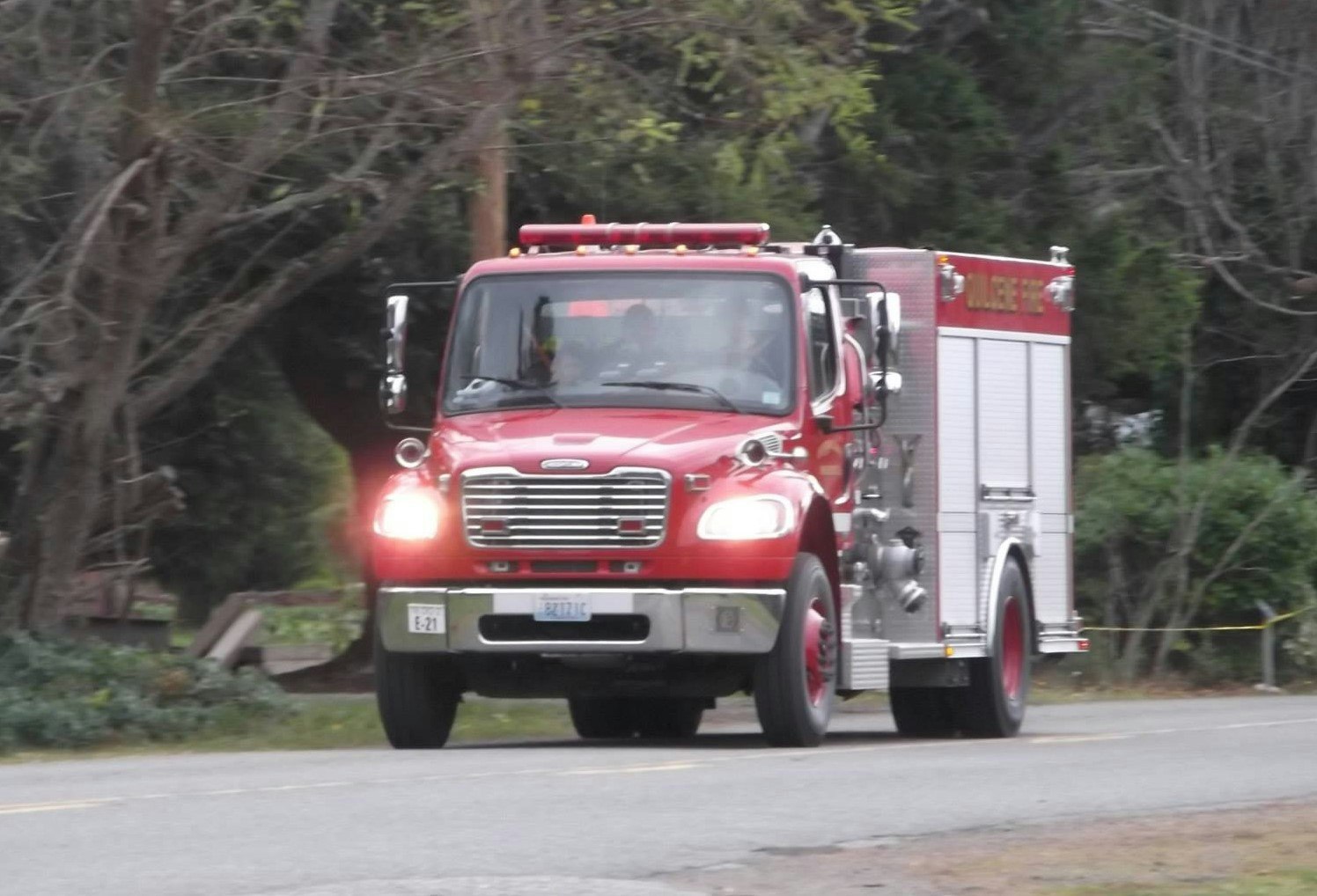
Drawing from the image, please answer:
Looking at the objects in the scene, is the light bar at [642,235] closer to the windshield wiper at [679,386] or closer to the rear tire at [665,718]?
the windshield wiper at [679,386]

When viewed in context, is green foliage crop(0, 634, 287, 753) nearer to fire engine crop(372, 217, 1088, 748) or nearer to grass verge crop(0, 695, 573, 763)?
grass verge crop(0, 695, 573, 763)

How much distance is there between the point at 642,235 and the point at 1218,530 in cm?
1281

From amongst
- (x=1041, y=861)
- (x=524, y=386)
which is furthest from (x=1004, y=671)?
(x=1041, y=861)

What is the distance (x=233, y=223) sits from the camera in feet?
56.3

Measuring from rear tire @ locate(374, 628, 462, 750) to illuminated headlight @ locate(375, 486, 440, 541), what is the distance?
572 mm

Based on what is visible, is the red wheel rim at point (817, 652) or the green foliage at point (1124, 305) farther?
the green foliage at point (1124, 305)

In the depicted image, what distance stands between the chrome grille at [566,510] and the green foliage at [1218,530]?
13812 mm

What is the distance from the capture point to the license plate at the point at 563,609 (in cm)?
1295

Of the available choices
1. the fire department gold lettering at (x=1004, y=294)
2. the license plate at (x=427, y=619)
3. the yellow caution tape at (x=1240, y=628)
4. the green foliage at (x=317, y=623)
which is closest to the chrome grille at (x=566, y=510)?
the license plate at (x=427, y=619)

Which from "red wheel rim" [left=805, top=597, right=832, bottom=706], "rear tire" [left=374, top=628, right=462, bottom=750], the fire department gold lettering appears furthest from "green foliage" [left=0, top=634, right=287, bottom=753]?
the fire department gold lettering

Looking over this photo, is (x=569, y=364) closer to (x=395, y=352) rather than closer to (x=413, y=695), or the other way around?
(x=395, y=352)

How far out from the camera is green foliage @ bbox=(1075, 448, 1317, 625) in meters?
25.8

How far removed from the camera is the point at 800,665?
515 inches

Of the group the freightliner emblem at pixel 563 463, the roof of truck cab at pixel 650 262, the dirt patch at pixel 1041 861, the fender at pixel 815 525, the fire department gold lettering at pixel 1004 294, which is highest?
the fire department gold lettering at pixel 1004 294
